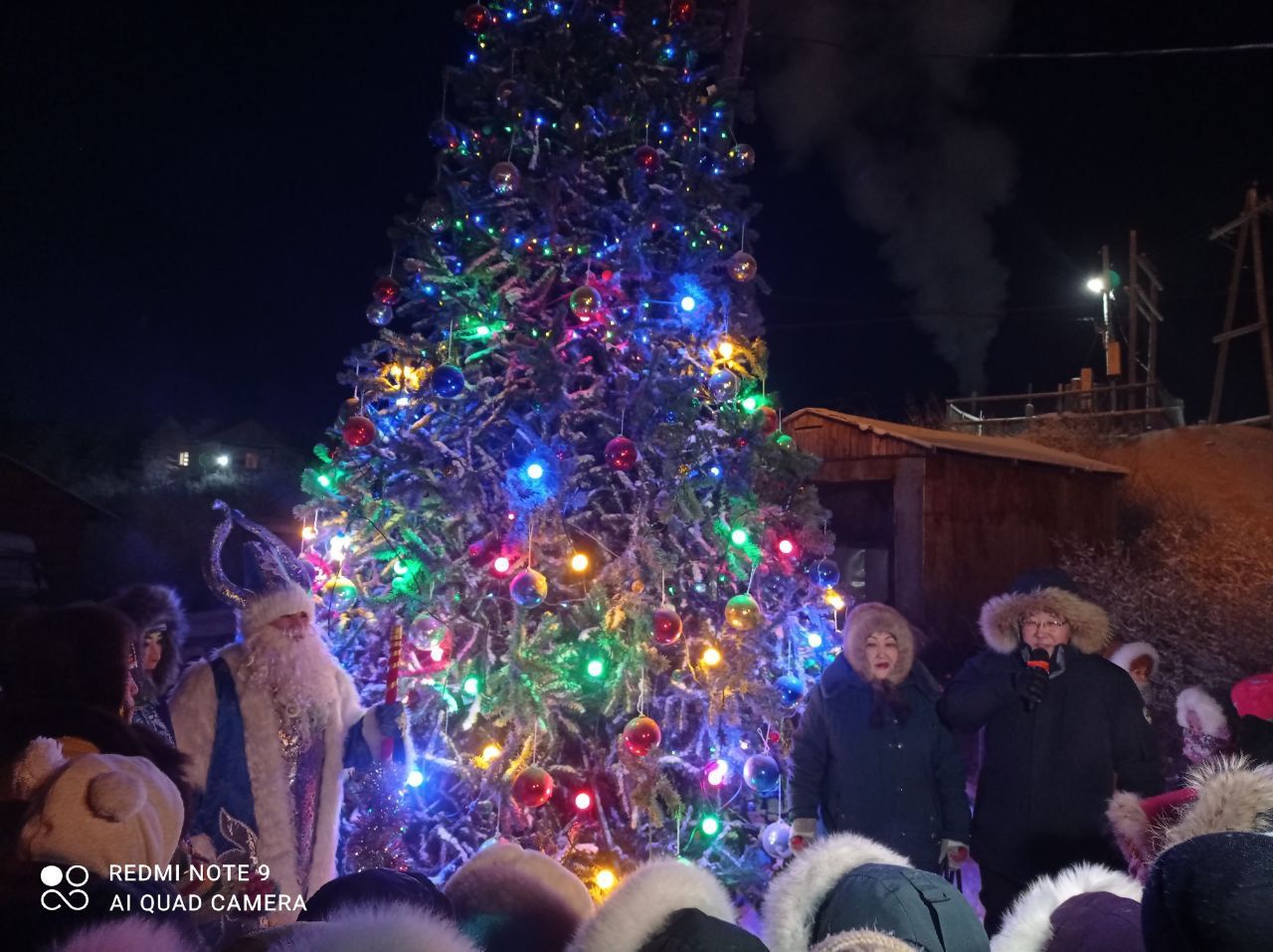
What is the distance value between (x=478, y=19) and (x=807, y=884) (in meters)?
5.08

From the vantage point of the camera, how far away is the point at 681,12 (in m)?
4.88

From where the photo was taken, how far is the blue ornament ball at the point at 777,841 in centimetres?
400

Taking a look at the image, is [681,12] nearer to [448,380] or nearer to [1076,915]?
[448,380]

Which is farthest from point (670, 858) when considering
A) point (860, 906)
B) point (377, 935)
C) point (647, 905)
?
point (377, 935)

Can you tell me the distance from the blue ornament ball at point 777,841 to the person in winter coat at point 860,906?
2.61 metres

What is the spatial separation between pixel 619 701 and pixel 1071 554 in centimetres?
1186

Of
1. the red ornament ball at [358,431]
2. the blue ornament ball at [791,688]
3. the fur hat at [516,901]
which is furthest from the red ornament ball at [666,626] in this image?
the fur hat at [516,901]

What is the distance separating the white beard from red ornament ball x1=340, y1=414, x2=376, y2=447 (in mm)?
1325

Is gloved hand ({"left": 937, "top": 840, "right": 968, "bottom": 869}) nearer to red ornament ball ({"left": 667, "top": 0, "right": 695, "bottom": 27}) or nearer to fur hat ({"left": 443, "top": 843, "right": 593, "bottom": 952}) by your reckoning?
fur hat ({"left": 443, "top": 843, "right": 593, "bottom": 952})

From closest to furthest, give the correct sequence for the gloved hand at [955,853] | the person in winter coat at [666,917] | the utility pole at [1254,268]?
1. the person in winter coat at [666,917]
2. the gloved hand at [955,853]
3. the utility pole at [1254,268]

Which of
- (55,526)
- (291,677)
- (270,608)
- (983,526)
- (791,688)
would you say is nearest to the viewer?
(291,677)

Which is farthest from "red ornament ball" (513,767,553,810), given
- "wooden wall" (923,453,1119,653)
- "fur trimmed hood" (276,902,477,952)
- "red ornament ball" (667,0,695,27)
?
"wooden wall" (923,453,1119,653)

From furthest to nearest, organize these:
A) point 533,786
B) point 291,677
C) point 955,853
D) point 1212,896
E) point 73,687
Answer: point 533,786 < point 955,853 < point 291,677 < point 73,687 < point 1212,896

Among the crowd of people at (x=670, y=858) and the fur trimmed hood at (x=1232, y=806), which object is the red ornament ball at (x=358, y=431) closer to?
the crowd of people at (x=670, y=858)
